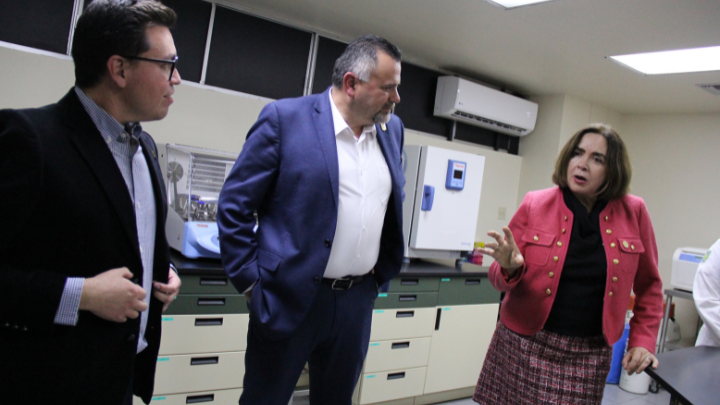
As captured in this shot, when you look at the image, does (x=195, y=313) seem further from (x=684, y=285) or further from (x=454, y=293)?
(x=684, y=285)

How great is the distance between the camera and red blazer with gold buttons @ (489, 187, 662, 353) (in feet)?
5.14

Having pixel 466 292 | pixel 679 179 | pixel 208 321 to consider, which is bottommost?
pixel 208 321

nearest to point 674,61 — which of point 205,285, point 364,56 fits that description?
point 364,56

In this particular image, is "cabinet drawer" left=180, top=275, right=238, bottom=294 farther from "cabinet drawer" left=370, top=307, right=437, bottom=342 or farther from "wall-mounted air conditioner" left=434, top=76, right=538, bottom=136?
"wall-mounted air conditioner" left=434, top=76, right=538, bottom=136

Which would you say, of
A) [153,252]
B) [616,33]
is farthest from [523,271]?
[616,33]

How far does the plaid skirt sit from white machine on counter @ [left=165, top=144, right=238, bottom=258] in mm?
1447

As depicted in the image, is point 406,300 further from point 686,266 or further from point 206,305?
point 686,266

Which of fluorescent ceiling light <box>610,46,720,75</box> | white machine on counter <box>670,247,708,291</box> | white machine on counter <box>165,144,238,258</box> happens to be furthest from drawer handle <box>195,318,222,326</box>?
white machine on counter <box>670,247,708,291</box>

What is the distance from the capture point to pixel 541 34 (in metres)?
3.03

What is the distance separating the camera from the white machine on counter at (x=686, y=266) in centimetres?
405

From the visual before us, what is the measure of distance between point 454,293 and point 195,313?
5.57 ft

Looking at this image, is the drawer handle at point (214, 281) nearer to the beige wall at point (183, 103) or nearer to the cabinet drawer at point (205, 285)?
the cabinet drawer at point (205, 285)

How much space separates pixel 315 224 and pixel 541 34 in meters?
2.32

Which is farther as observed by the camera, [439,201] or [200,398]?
[439,201]
